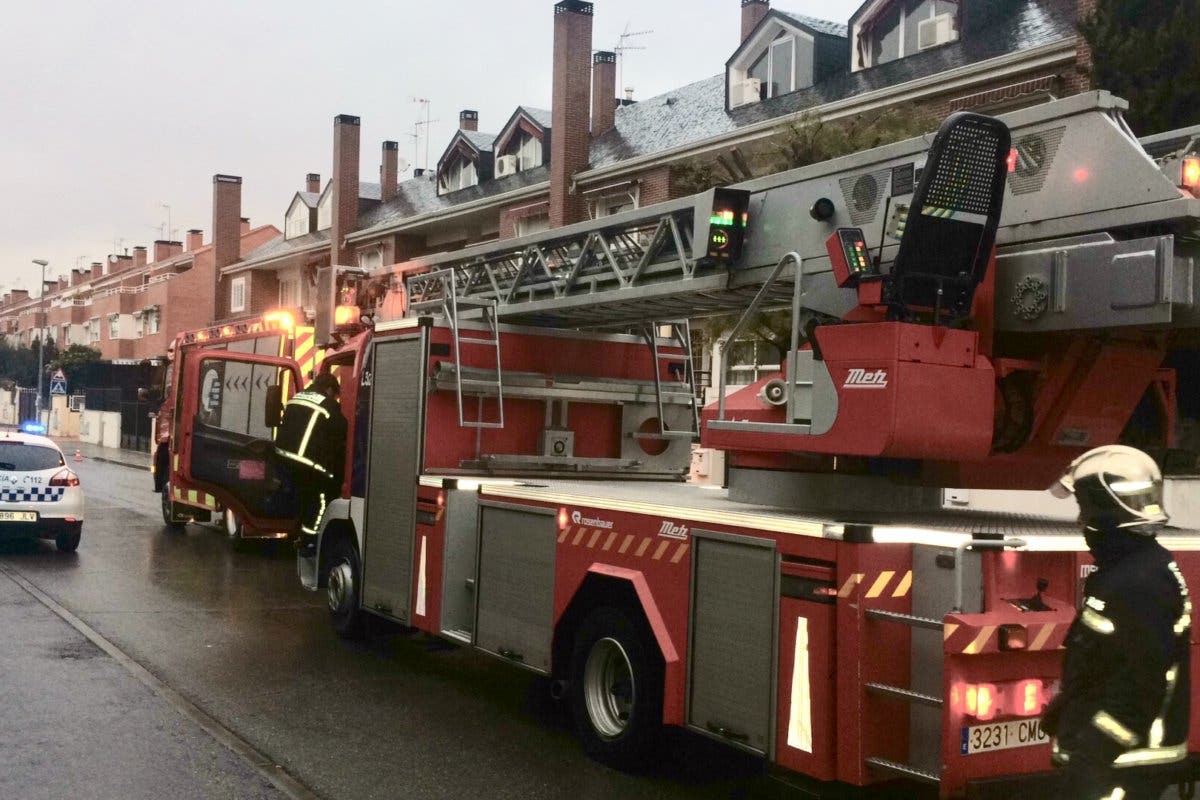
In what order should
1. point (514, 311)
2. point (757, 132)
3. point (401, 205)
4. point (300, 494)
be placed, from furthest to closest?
point (401, 205) → point (757, 132) → point (300, 494) → point (514, 311)

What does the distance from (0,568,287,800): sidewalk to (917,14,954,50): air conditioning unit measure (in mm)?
18418

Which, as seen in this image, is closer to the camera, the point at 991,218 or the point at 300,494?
the point at 991,218

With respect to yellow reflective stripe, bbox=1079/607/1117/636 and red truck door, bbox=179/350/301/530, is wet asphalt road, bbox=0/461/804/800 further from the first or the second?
yellow reflective stripe, bbox=1079/607/1117/636

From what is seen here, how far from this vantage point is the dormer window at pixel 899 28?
22297 mm

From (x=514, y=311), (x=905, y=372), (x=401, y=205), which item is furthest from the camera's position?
(x=401, y=205)

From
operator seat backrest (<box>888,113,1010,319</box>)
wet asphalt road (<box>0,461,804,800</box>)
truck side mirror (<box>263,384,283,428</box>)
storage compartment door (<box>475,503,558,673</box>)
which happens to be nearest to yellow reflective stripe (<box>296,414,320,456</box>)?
truck side mirror (<box>263,384,283,428</box>)

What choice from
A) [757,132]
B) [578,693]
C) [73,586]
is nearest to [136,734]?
[578,693]

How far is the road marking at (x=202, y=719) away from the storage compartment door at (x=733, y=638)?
72.5 inches

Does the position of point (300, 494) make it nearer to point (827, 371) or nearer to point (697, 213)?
point (697, 213)

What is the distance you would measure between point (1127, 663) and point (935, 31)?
21.0 m

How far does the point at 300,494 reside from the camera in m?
9.92

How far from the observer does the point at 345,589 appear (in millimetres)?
9352

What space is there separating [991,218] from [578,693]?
10.4 feet

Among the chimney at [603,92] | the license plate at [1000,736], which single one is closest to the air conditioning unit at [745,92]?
the chimney at [603,92]
